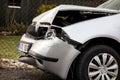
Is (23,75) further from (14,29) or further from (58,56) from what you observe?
(14,29)

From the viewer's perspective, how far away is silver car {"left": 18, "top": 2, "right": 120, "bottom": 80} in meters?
6.07

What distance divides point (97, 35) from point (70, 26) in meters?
0.43

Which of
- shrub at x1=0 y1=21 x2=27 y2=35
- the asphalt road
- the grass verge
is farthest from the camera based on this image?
shrub at x1=0 y1=21 x2=27 y2=35

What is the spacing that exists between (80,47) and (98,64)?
0.40 metres

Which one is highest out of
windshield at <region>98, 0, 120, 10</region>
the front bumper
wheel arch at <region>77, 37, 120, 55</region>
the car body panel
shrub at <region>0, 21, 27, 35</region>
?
windshield at <region>98, 0, 120, 10</region>

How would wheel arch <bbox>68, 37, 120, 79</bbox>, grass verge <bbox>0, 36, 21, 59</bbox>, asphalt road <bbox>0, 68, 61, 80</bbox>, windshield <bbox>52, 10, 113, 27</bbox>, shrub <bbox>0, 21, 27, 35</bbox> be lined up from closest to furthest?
1. wheel arch <bbox>68, 37, 120, 79</bbox>
2. windshield <bbox>52, 10, 113, 27</bbox>
3. asphalt road <bbox>0, 68, 61, 80</bbox>
4. grass verge <bbox>0, 36, 21, 59</bbox>
5. shrub <bbox>0, 21, 27, 35</bbox>

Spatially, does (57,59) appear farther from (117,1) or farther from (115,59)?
(117,1)

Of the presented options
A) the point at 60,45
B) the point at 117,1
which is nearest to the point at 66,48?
the point at 60,45

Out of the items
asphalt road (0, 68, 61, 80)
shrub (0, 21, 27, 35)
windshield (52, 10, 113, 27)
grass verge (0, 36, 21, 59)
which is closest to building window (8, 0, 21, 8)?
shrub (0, 21, 27, 35)

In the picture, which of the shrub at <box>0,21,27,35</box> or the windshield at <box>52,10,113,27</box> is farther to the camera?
the shrub at <box>0,21,27,35</box>

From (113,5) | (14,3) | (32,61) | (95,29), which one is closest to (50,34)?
(32,61)

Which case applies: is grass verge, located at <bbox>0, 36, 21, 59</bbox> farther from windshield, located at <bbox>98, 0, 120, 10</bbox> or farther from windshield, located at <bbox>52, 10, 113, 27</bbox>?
windshield, located at <bbox>98, 0, 120, 10</bbox>

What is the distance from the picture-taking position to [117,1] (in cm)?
750

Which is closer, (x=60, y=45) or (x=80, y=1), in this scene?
(x=60, y=45)
